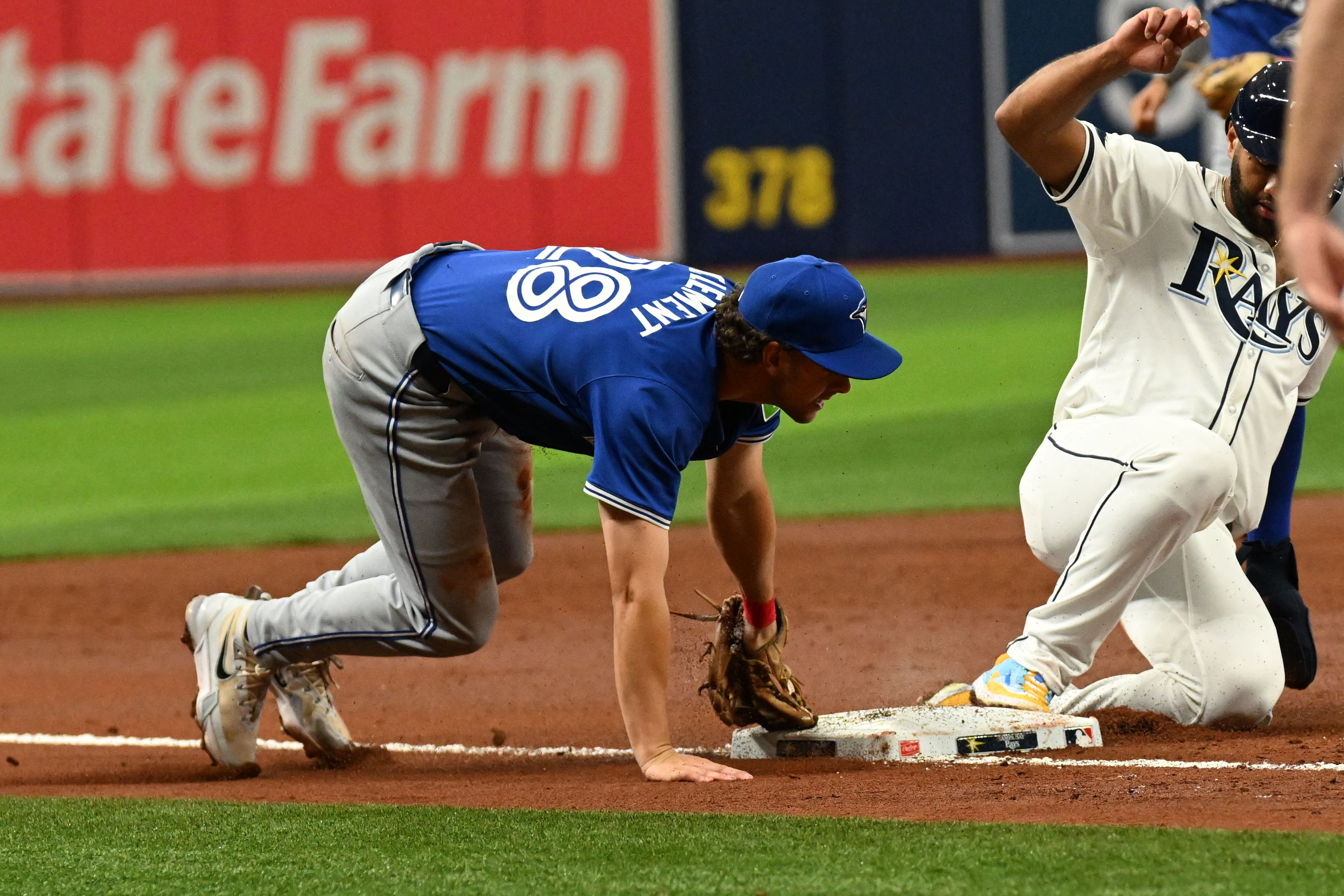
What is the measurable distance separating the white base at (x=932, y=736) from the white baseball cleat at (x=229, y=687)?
103 cm

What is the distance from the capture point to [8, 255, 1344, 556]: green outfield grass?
26.7ft

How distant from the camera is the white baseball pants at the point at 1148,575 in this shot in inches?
142

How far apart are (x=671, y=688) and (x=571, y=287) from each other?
163cm

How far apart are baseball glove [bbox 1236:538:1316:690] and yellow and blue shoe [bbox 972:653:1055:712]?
60 centimetres

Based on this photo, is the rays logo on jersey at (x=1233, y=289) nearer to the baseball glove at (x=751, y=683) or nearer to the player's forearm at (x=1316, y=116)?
the baseball glove at (x=751, y=683)

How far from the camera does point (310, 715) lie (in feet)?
13.0

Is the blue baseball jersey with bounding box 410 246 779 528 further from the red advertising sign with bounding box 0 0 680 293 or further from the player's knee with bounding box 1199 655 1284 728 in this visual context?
the red advertising sign with bounding box 0 0 680 293

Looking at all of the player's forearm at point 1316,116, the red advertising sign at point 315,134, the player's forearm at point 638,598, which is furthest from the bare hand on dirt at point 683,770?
the red advertising sign at point 315,134

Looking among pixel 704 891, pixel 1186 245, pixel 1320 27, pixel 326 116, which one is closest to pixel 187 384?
pixel 326 116

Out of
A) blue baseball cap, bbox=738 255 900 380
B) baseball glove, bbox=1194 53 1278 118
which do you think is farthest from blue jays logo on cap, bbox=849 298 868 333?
baseball glove, bbox=1194 53 1278 118

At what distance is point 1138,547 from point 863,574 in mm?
2811

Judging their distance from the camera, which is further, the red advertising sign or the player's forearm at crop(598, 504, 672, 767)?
the red advertising sign

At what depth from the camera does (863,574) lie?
253 inches

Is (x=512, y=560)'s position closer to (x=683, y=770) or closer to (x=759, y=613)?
(x=759, y=613)
